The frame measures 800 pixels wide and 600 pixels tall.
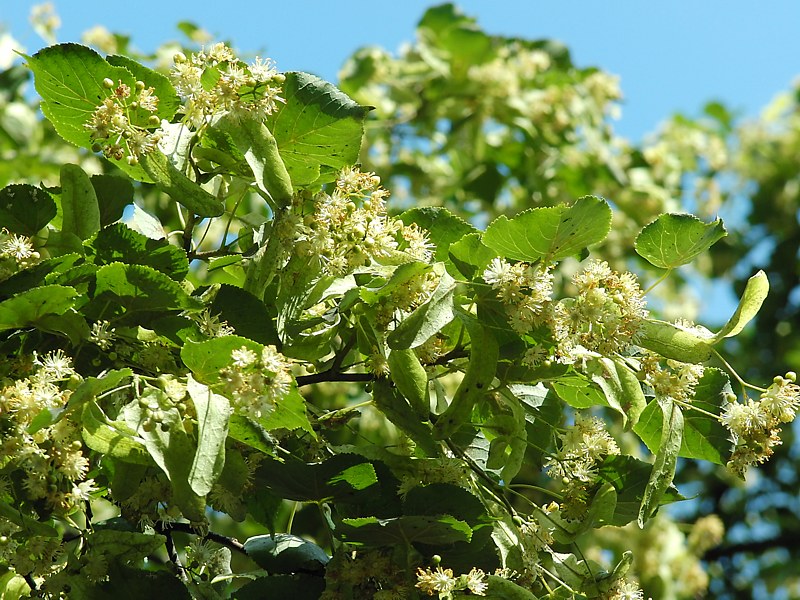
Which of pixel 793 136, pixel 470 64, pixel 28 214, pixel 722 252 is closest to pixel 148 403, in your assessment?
pixel 28 214

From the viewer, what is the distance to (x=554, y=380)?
4.19 ft

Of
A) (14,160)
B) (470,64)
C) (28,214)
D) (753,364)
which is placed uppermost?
(470,64)

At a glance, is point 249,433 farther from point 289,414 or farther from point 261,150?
point 261,150

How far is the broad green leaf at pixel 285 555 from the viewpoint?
4.41ft

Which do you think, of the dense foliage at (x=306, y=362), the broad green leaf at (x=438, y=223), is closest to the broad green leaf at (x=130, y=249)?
the dense foliage at (x=306, y=362)

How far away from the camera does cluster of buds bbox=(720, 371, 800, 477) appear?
4.10 ft

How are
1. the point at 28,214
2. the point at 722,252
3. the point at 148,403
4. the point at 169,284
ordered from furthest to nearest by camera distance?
the point at 722,252 → the point at 28,214 → the point at 169,284 → the point at 148,403

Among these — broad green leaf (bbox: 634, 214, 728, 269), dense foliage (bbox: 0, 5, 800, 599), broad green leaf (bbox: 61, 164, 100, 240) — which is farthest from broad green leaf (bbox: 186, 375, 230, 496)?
broad green leaf (bbox: 634, 214, 728, 269)

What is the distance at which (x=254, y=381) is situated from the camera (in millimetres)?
1051

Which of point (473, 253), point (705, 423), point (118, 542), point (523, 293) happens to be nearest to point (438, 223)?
point (473, 253)

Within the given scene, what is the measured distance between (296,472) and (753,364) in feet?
22.7

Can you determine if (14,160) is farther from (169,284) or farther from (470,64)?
(169,284)

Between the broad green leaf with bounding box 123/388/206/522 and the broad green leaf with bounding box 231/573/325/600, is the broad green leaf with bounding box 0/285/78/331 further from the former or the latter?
the broad green leaf with bounding box 231/573/325/600

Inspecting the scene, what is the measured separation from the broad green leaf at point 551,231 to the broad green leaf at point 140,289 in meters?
0.39
